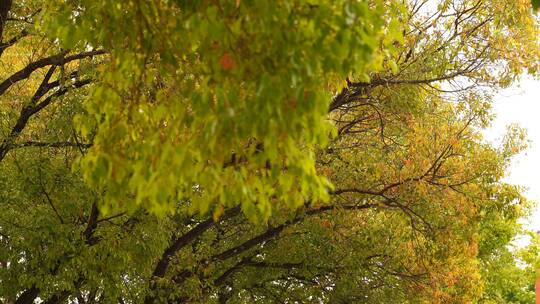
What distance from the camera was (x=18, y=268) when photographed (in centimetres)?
1007

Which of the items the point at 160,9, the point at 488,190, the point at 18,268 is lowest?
A: the point at 160,9

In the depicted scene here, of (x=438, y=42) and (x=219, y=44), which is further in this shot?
(x=438, y=42)

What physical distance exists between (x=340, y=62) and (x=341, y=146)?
8.62 metres

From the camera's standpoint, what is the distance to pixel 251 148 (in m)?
4.53

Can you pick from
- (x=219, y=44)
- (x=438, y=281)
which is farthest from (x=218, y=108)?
(x=438, y=281)

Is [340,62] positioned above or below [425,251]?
below

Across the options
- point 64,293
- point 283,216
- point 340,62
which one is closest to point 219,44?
point 340,62

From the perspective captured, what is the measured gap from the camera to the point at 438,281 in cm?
1428

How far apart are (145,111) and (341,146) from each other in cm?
777

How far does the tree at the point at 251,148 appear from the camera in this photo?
13.2 ft

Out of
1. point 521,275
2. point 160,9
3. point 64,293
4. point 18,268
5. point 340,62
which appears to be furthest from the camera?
point 521,275

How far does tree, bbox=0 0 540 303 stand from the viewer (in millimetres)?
4027

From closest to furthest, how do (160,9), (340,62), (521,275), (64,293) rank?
(340,62) < (160,9) < (64,293) < (521,275)

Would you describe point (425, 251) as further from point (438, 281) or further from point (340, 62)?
point (340, 62)
